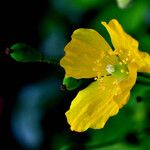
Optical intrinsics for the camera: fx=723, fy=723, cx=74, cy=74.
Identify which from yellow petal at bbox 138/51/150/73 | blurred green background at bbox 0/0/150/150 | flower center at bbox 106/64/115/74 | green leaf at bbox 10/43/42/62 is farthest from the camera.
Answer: blurred green background at bbox 0/0/150/150

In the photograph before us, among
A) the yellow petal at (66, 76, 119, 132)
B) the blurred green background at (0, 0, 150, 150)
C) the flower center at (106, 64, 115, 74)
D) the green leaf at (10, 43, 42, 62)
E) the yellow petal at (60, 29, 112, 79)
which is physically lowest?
the blurred green background at (0, 0, 150, 150)

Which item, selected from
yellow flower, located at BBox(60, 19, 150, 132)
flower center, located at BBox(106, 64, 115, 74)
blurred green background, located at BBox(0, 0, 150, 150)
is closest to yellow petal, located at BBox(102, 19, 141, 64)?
yellow flower, located at BBox(60, 19, 150, 132)

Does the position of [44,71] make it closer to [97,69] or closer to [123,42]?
[97,69]

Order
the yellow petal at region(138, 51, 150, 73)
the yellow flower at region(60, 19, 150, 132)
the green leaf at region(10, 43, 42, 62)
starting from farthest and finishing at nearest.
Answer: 1. the green leaf at region(10, 43, 42, 62)
2. the yellow flower at region(60, 19, 150, 132)
3. the yellow petal at region(138, 51, 150, 73)

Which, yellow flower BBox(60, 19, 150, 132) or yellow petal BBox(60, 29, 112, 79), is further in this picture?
yellow petal BBox(60, 29, 112, 79)

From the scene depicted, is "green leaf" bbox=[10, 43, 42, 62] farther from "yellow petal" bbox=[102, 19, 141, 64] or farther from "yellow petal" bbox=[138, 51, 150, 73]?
"yellow petal" bbox=[138, 51, 150, 73]

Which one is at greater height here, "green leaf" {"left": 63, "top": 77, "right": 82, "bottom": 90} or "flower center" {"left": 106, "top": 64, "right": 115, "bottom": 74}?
"green leaf" {"left": 63, "top": 77, "right": 82, "bottom": 90}

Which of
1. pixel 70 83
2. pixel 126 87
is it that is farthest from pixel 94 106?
pixel 126 87
